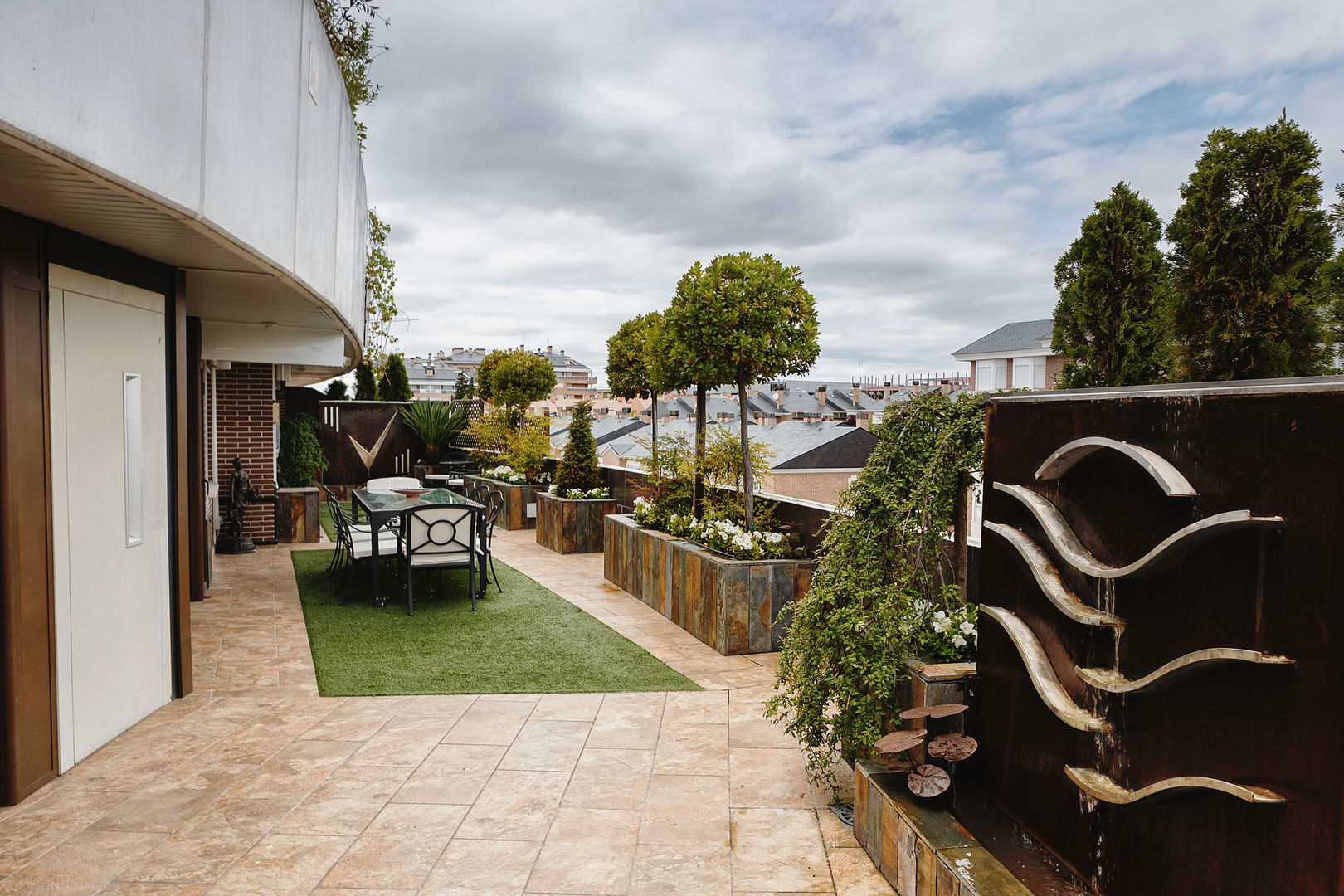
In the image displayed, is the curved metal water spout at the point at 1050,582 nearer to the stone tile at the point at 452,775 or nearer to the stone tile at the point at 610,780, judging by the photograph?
the stone tile at the point at 610,780

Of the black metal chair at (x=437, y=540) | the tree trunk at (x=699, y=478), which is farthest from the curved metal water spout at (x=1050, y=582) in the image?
the black metal chair at (x=437, y=540)

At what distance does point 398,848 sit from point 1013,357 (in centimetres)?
2566

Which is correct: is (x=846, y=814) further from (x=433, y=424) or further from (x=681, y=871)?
(x=433, y=424)

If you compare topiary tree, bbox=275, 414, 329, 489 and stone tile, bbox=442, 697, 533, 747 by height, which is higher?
topiary tree, bbox=275, 414, 329, 489

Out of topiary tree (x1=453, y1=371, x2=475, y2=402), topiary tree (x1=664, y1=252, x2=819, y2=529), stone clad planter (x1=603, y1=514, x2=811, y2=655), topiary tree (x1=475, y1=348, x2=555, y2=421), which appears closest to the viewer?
stone clad planter (x1=603, y1=514, x2=811, y2=655)

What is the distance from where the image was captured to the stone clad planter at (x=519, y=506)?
1228 centimetres

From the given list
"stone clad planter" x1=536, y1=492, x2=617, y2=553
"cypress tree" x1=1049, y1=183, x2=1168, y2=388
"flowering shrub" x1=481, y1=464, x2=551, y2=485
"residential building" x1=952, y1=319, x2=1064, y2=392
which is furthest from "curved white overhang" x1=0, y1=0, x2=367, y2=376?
"residential building" x1=952, y1=319, x2=1064, y2=392

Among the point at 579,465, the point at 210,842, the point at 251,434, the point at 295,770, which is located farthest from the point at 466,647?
the point at 251,434

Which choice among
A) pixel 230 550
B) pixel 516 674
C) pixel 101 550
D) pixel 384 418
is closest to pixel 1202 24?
pixel 516 674

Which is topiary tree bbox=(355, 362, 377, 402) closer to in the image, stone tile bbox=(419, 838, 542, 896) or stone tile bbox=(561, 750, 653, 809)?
stone tile bbox=(561, 750, 653, 809)

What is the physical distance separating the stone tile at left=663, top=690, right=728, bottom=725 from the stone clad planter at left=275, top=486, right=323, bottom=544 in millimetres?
7473

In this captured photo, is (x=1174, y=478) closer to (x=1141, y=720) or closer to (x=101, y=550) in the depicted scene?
(x=1141, y=720)

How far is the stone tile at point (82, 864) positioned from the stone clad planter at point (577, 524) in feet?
23.4

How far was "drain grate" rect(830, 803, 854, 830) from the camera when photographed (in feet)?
10.6
